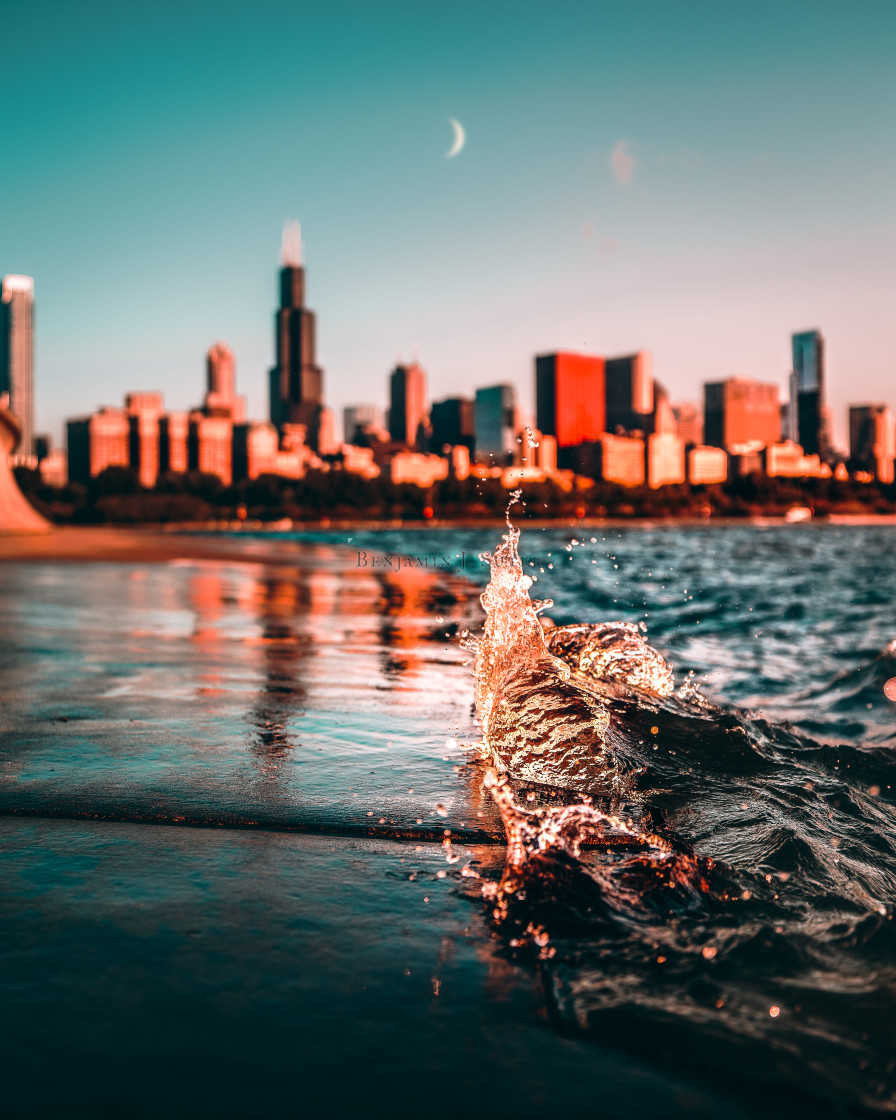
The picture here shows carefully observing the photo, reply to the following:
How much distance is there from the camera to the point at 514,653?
235 inches

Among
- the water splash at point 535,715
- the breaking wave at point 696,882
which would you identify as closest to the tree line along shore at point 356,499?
the water splash at point 535,715

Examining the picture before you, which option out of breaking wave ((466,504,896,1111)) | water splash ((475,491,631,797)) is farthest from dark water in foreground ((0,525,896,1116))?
water splash ((475,491,631,797))

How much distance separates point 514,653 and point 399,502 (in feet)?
574

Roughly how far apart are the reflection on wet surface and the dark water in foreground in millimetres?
32

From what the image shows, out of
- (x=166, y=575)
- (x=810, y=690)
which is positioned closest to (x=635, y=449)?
(x=166, y=575)

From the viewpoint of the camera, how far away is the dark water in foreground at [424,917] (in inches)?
80.4

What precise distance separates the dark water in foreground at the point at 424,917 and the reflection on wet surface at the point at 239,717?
0.03 metres

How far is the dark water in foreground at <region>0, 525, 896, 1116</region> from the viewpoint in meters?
2.04

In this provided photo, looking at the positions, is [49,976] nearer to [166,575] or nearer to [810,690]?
[810,690]

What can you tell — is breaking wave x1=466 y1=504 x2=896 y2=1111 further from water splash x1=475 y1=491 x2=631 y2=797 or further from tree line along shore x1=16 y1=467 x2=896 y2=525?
tree line along shore x1=16 y1=467 x2=896 y2=525

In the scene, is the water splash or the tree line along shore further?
the tree line along shore

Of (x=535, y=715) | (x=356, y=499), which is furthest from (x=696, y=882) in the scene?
(x=356, y=499)

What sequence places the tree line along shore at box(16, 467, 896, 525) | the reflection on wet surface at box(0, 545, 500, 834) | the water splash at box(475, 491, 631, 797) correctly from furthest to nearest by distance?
1. the tree line along shore at box(16, 467, 896, 525)
2. the water splash at box(475, 491, 631, 797)
3. the reflection on wet surface at box(0, 545, 500, 834)

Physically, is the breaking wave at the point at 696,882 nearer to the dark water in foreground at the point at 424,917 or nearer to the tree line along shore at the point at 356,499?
the dark water in foreground at the point at 424,917
